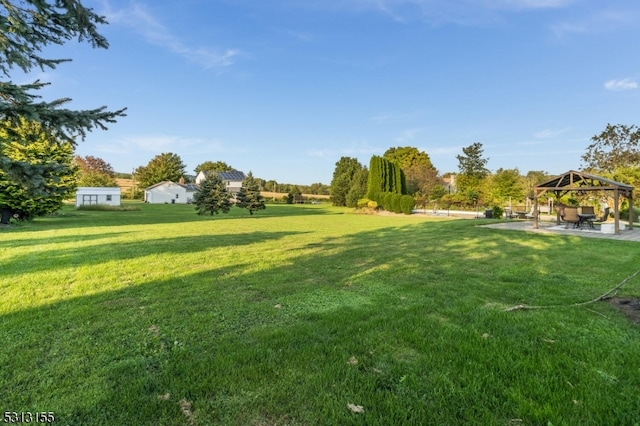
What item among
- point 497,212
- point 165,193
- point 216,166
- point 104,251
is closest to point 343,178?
point 497,212

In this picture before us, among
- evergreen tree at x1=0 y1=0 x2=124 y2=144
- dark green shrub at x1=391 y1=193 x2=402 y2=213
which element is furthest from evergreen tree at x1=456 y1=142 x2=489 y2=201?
evergreen tree at x1=0 y1=0 x2=124 y2=144

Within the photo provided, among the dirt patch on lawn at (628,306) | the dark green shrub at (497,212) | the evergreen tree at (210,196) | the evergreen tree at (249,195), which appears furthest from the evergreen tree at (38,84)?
the dark green shrub at (497,212)

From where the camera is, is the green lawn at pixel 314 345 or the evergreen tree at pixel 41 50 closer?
the green lawn at pixel 314 345

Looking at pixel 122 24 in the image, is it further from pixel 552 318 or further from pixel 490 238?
pixel 490 238

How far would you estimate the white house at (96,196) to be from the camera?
36719mm

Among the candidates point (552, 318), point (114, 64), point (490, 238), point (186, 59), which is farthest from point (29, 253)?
point (490, 238)

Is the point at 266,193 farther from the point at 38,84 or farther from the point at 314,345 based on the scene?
the point at 314,345

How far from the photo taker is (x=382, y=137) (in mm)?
32594

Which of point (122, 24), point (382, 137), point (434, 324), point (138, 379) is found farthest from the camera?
point (382, 137)

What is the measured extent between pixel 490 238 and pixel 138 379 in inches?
442

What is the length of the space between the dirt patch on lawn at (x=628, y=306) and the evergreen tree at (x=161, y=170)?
62422 mm

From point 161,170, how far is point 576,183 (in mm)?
58872

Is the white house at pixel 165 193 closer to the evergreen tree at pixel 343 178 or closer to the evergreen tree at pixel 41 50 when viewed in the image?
the evergreen tree at pixel 343 178

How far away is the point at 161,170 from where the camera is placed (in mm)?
56938
